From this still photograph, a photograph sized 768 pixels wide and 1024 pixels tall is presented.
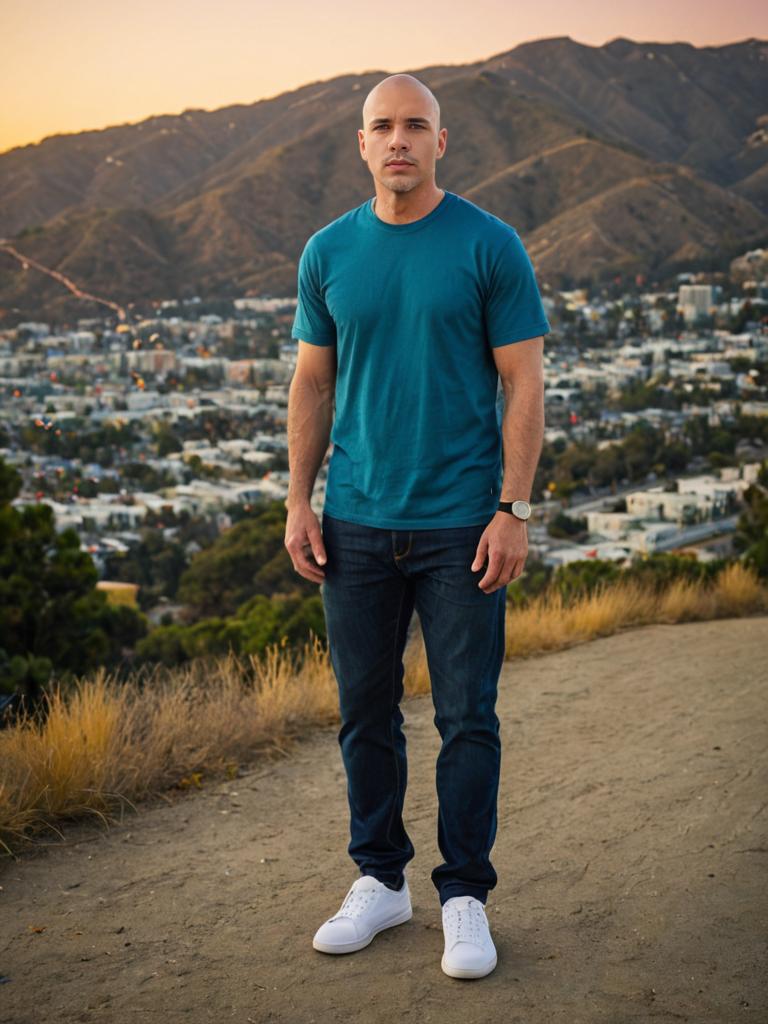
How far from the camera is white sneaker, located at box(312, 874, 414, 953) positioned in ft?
7.37

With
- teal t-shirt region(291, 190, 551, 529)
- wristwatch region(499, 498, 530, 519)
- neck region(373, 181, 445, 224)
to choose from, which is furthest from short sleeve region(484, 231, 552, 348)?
wristwatch region(499, 498, 530, 519)

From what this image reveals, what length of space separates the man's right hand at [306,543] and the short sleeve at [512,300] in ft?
1.57

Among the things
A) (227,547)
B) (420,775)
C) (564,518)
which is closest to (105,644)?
(420,775)

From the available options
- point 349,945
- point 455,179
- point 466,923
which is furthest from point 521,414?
point 455,179

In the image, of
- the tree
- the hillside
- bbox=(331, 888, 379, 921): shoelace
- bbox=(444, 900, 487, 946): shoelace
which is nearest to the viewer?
bbox=(444, 900, 487, 946): shoelace

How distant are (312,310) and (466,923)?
45.9 inches

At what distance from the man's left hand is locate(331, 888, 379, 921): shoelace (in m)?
0.68

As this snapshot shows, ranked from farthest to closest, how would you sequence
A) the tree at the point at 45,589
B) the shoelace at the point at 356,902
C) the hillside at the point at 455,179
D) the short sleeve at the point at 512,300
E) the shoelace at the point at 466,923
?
the hillside at the point at 455,179 < the tree at the point at 45,589 < the shoelace at the point at 356,902 < the shoelace at the point at 466,923 < the short sleeve at the point at 512,300

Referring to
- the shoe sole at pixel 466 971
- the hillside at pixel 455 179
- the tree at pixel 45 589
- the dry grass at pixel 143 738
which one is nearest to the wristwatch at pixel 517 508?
the shoe sole at pixel 466 971

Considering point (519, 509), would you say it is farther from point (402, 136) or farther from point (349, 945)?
point (349, 945)

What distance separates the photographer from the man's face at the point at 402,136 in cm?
208

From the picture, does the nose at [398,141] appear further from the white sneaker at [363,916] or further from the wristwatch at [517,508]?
the white sneaker at [363,916]

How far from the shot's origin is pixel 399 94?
2.10 m

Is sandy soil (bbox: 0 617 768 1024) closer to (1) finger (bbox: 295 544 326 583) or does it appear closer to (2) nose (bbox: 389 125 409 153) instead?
(1) finger (bbox: 295 544 326 583)
